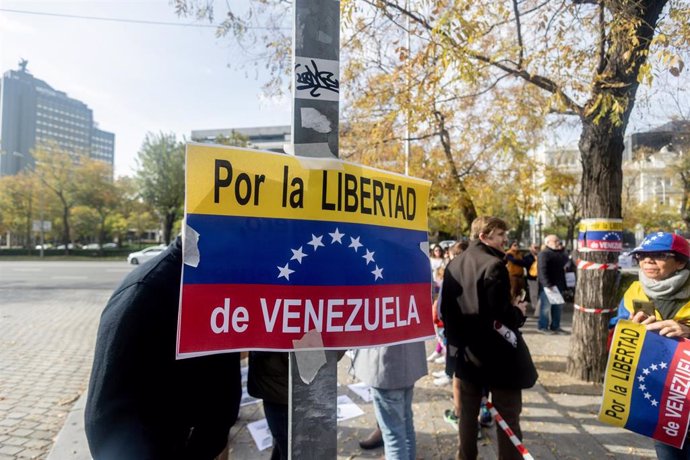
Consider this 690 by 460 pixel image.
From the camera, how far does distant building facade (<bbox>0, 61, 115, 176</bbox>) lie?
89250 millimetres

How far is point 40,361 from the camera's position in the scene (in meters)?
6.27

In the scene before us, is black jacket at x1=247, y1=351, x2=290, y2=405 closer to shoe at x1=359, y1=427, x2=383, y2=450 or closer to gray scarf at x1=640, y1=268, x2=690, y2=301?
shoe at x1=359, y1=427, x2=383, y2=450

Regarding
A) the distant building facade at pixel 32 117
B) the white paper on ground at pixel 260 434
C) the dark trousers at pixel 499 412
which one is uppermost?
the distant building facade at pixel 32 117

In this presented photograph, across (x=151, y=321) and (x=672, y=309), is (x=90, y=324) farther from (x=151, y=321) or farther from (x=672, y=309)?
(x=672, y=309)

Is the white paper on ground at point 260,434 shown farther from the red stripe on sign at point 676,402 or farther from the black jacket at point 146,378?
the red stripe on sign at point 676,402

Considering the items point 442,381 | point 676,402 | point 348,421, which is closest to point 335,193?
point 676,402

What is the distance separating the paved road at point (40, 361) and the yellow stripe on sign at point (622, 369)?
4.47 meters

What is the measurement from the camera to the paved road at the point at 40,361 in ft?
13.1

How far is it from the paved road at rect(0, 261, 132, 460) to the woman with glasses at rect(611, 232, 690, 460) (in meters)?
4.74

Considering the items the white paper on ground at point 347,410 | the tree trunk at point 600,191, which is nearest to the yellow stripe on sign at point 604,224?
the tree trunk at point 600,191

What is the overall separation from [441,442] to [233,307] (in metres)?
3.01

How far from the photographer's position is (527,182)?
551 inches

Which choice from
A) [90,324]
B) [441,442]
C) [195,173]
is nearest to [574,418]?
[441,442]

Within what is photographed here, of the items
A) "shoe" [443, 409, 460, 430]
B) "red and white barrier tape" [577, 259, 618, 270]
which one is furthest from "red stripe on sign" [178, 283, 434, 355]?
"red and white barrier tape" [577, 259, 618, 270]
